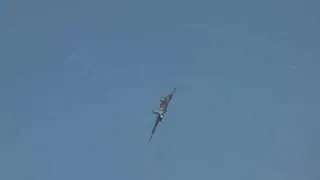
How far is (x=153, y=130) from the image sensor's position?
101812mm

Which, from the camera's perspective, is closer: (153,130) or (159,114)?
(153,130)

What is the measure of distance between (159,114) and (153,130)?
9493 mm

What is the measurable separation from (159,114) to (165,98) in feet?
17.8

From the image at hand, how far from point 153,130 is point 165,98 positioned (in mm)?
13878

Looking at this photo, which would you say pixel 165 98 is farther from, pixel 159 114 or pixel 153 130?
pixel 153 130

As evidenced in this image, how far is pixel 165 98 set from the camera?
11206 cm

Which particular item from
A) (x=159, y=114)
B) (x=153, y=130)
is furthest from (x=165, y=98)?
(x=153, y=130)

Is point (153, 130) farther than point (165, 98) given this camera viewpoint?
No

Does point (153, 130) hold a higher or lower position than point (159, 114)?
lower

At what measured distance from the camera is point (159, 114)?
110 metres

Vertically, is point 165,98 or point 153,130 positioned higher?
point 165,98
